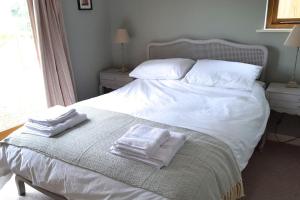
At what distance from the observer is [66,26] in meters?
3.22

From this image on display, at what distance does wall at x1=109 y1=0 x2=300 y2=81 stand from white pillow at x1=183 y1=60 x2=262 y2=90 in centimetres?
34

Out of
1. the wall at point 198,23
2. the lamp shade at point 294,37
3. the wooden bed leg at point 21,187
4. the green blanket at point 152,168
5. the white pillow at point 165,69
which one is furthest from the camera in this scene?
the white pillow at point 165,69

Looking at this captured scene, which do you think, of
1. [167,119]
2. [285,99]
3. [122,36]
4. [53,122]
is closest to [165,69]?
[122,36]

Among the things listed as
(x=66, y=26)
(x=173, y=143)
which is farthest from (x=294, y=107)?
(x=66, y=26)

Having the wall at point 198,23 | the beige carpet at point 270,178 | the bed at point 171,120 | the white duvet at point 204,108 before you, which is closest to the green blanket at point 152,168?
the bed at point 171,120

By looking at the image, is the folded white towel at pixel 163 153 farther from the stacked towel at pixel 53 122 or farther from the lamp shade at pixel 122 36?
the lamp shade at pixel 122 36

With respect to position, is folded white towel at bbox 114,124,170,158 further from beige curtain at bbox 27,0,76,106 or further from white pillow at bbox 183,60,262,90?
beige curtain at bbox 27,0,76,106

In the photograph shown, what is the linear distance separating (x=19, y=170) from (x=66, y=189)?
46 cm

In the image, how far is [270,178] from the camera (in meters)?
2.30

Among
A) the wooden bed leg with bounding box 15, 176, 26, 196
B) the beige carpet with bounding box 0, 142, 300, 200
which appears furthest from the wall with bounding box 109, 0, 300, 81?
the wooden bed leg with bounding box 15, 176, 26, 196

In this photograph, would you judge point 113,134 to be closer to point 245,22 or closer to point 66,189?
point 66,189

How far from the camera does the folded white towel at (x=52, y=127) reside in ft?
5.98

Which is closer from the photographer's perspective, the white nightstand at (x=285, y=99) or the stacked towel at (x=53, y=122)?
the stacked towel at (x=53, y=122)

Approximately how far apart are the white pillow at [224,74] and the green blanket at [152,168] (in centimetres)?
107
